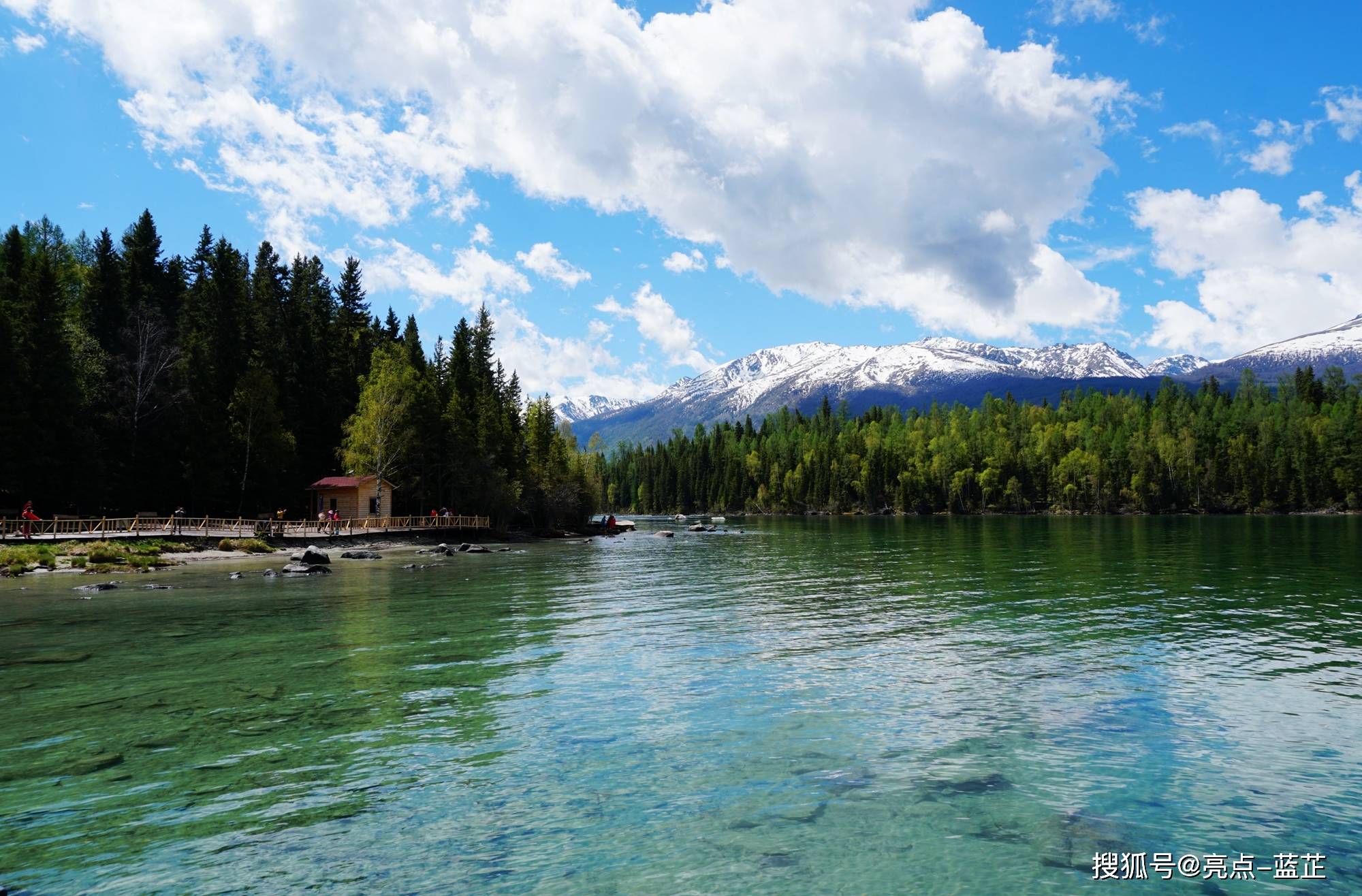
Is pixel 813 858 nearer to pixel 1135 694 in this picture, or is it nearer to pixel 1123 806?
pixel 1123 806

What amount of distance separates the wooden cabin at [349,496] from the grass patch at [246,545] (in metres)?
17.5

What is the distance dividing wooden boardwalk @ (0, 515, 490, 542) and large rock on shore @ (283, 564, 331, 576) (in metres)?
17.4

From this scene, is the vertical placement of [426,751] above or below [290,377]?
below

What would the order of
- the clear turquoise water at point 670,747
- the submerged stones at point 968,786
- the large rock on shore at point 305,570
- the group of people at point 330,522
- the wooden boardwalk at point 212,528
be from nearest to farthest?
the clear turquoise water at point 670,747, the submerged stones at point 968,786, the large rock on shore at point 305,570, the wooden boardwalk at point 212,528, the group of people at point 330,522

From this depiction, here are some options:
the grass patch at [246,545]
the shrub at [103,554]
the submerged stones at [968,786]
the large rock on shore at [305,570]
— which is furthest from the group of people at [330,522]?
the submerged stones at [968,786]

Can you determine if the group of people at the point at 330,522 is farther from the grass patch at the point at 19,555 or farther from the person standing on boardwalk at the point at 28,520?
the grass patch at the point at 19,555

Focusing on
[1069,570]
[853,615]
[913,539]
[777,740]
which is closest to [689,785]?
[777,740]

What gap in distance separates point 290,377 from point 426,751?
82577mm

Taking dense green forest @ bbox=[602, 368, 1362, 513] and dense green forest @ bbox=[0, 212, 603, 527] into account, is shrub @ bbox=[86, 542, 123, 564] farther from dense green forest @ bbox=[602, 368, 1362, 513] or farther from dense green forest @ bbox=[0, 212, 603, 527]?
dense green forest @ bbox=[602, 368, 1362, 513]

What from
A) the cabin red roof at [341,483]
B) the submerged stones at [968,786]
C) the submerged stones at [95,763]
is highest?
the cabin red roof at [341,483]

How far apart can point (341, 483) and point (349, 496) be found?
5.38 ft

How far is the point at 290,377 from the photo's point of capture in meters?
83.9

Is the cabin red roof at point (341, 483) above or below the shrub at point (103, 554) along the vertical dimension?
above

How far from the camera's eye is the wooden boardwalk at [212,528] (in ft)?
169
